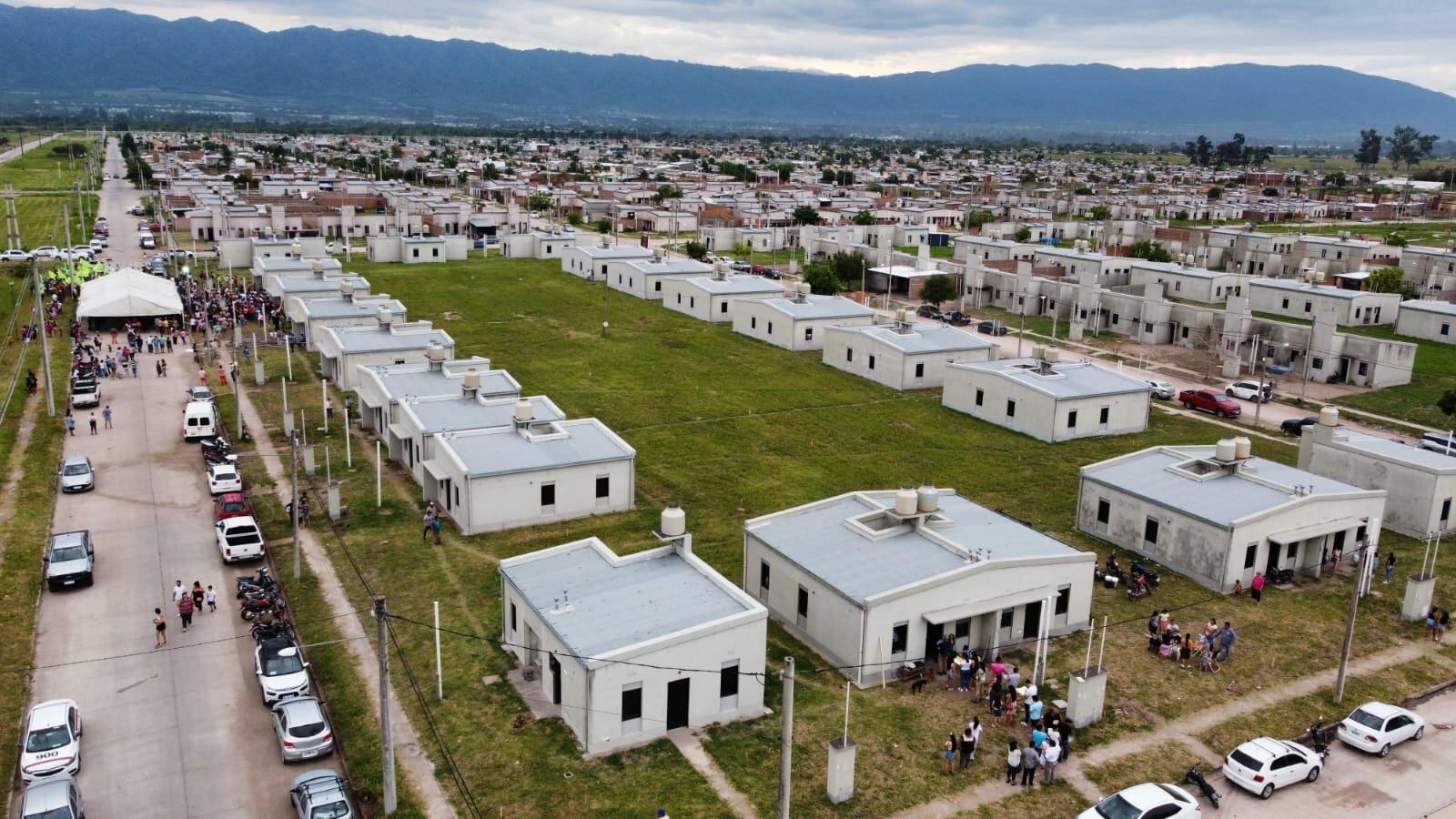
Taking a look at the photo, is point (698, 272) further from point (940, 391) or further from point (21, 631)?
point (21, 631)

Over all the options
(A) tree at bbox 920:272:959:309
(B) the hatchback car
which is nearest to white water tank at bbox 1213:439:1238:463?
(B) the hatchback car

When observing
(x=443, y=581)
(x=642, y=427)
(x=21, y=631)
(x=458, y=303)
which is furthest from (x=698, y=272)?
(x=21, y=631)

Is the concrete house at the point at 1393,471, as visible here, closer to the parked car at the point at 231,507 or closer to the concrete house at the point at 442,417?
the concrete house at the point at 442,417

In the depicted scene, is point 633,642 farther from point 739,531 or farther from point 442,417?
point 442,417

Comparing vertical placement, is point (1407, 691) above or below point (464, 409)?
below

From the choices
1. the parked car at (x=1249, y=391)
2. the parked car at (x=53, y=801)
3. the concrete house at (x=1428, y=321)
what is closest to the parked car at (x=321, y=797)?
the parked car at (x=53, y=801)

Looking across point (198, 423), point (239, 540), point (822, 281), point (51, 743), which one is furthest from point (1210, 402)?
point (51, 743)
